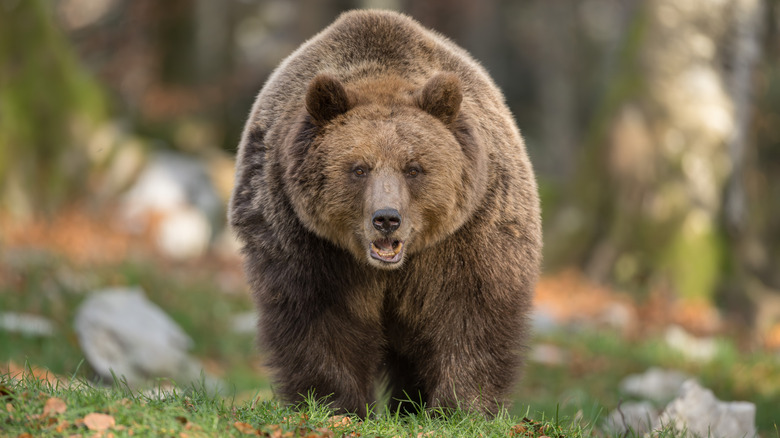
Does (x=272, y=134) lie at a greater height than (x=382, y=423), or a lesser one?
greater

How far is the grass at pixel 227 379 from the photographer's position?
4.18 metres

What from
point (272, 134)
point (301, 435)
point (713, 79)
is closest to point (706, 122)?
point (713, 79)

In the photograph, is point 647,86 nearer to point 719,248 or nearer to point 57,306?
point 719,248

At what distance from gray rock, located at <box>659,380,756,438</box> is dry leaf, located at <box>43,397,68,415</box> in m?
3.83

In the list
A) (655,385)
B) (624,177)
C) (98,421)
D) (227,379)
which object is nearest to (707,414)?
(655,385)

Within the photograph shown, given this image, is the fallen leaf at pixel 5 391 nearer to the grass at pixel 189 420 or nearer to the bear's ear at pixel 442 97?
the grass at pixel 189 420

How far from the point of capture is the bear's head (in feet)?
16.6

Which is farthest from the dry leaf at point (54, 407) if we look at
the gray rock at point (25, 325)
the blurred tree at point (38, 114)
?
the blurred tree at point (38, 114)

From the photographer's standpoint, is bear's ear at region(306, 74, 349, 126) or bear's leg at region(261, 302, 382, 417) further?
bear's leg at region(261, 302, 382, 417)

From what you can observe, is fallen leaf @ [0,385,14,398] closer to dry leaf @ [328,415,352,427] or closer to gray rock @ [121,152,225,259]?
dry leaf @ [328,415,352,427]

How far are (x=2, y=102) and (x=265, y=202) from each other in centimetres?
Result: 973

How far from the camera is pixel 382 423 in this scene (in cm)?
474

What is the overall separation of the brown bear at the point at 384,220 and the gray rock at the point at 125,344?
288cm

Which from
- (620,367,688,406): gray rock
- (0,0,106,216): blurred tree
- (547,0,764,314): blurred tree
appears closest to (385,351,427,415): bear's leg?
(620,367,688,406): gray rock
